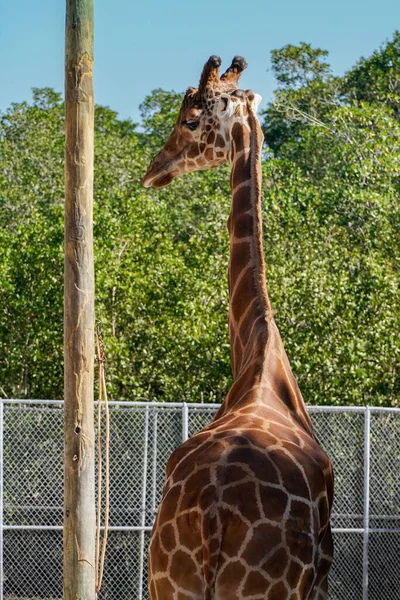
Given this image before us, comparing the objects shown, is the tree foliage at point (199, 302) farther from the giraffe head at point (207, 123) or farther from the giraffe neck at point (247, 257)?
the giraffe neck at point (247, 257)

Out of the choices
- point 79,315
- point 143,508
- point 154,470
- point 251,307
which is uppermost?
point 79,315

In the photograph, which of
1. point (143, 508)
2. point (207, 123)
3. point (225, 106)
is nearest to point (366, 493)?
point (143, 508)

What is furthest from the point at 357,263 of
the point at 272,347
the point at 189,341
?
the point at 272,347

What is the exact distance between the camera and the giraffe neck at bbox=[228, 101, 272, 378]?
16.0 ft

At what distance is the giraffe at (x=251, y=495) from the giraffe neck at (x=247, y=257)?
0.03ft

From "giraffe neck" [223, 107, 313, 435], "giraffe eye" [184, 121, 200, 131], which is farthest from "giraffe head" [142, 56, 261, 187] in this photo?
"giraffe neck" [223, 107, 313, 435]

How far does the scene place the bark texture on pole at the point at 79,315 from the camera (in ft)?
18.1

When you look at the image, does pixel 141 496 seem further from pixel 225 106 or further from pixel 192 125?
pixel 225 106

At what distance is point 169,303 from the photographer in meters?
12.7

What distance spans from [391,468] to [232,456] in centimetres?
737

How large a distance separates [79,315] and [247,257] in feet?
3.81

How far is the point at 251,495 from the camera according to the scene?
382cm

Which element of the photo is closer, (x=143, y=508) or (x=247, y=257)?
(x=247, y=257)

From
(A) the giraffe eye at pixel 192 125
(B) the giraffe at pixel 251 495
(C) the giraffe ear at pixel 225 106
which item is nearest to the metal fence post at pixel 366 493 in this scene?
(A) the giraffe eye at pixel 192 125
